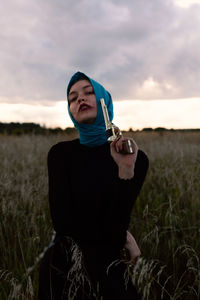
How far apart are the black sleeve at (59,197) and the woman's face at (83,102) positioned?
322mm

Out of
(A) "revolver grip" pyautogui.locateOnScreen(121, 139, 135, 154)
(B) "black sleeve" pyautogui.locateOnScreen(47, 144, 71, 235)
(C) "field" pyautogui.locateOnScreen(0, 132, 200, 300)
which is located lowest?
(C) "field" pyautogui.locateOnScreen(0, 132, 200, 300)

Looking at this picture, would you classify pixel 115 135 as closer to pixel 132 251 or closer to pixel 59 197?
pixel 59 197

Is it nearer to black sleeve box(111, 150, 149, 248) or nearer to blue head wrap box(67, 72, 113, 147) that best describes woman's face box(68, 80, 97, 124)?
blue head wrap box(67, 72, 113, 147)

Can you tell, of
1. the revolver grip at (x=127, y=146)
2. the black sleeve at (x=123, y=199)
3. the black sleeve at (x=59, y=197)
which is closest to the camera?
the revolver grip at (x=127, y=146)

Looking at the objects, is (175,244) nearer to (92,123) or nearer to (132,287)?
(132,287)

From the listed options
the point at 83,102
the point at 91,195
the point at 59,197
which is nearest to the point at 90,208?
the point at 91,195

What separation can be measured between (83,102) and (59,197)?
0.63 metres

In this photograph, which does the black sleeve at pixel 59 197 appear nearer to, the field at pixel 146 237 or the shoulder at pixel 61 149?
the shoulder at pixel 61 149

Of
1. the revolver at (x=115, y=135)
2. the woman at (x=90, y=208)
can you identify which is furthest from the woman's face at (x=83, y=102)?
the revolver at (x=115, y=135)

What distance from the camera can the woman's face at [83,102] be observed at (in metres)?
1.65

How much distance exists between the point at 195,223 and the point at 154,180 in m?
1.23

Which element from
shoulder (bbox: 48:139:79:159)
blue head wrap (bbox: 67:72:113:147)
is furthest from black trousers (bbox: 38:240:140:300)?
blue head wrap (bbox: 67:72:113:147)

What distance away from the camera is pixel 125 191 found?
4.28ft

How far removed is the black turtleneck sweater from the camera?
134 centimetres
